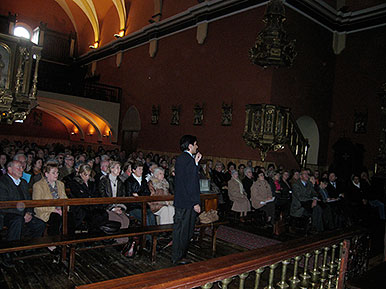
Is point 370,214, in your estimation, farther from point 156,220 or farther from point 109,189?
point 109,189

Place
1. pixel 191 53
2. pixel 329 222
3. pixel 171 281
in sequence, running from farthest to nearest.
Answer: pixel 191 53
pixel 329 222
pixel 171 281

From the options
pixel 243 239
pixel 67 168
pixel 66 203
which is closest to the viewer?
pixel 66 203

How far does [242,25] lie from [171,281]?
11043mm

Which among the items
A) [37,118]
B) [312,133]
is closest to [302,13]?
[312,133]

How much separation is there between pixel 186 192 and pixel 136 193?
138cm

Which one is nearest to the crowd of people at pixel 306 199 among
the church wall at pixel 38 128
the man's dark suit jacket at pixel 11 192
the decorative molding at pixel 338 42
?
the man's dark suit jacket at pixel 11 192

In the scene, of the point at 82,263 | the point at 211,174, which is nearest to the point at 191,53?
the point at 211,174

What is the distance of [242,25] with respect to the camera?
11.3 meters

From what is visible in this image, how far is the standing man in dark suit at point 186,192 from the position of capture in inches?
161

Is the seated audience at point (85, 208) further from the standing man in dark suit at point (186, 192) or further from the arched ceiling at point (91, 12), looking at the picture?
the arched ceiling at point (91, 12)

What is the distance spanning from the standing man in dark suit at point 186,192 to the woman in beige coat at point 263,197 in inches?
128

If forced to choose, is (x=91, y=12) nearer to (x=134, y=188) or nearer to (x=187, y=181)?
(x=134, y=188)

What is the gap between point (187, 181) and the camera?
162 inches

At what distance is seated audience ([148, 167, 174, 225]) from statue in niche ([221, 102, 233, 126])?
6130 mm
